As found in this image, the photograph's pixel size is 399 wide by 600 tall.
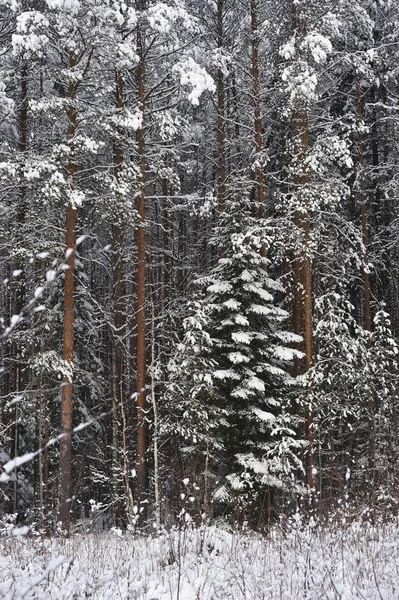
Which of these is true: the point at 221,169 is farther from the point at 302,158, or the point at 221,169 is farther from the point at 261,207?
the point at 302,158

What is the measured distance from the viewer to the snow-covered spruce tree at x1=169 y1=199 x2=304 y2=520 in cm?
1120

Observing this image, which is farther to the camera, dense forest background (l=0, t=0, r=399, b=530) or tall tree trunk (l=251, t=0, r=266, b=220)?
tall tree trunk (l=251, t=0, r=266, b=220)

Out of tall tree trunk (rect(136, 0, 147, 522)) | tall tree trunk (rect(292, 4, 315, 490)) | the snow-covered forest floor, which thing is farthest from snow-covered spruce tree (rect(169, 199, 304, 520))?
the snow-covered forest floor

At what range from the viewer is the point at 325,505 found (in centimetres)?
768

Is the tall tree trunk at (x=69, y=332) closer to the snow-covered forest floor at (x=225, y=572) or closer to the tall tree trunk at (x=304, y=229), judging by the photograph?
the snow-covered forest floor at (x=225, y=572)

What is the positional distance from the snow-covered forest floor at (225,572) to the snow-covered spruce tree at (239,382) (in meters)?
4.33

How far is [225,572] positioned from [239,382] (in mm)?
6903

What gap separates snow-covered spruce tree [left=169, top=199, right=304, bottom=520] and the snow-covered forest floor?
4.33 metres

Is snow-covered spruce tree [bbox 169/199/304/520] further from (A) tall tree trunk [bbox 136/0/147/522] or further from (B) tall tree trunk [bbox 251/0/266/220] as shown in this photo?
(B) tall tree trunk [bbox 251/0/266/220]

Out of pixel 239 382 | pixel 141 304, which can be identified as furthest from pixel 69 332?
pixel 239 382

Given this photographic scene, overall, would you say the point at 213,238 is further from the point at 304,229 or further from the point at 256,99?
the point at 256,99

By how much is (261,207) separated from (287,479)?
23.9ft

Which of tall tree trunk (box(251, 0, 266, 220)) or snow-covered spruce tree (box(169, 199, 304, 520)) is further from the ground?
tall tree trunk (box(251, 0, 266, 220))

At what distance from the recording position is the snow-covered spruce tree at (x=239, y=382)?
1120 centimetres
